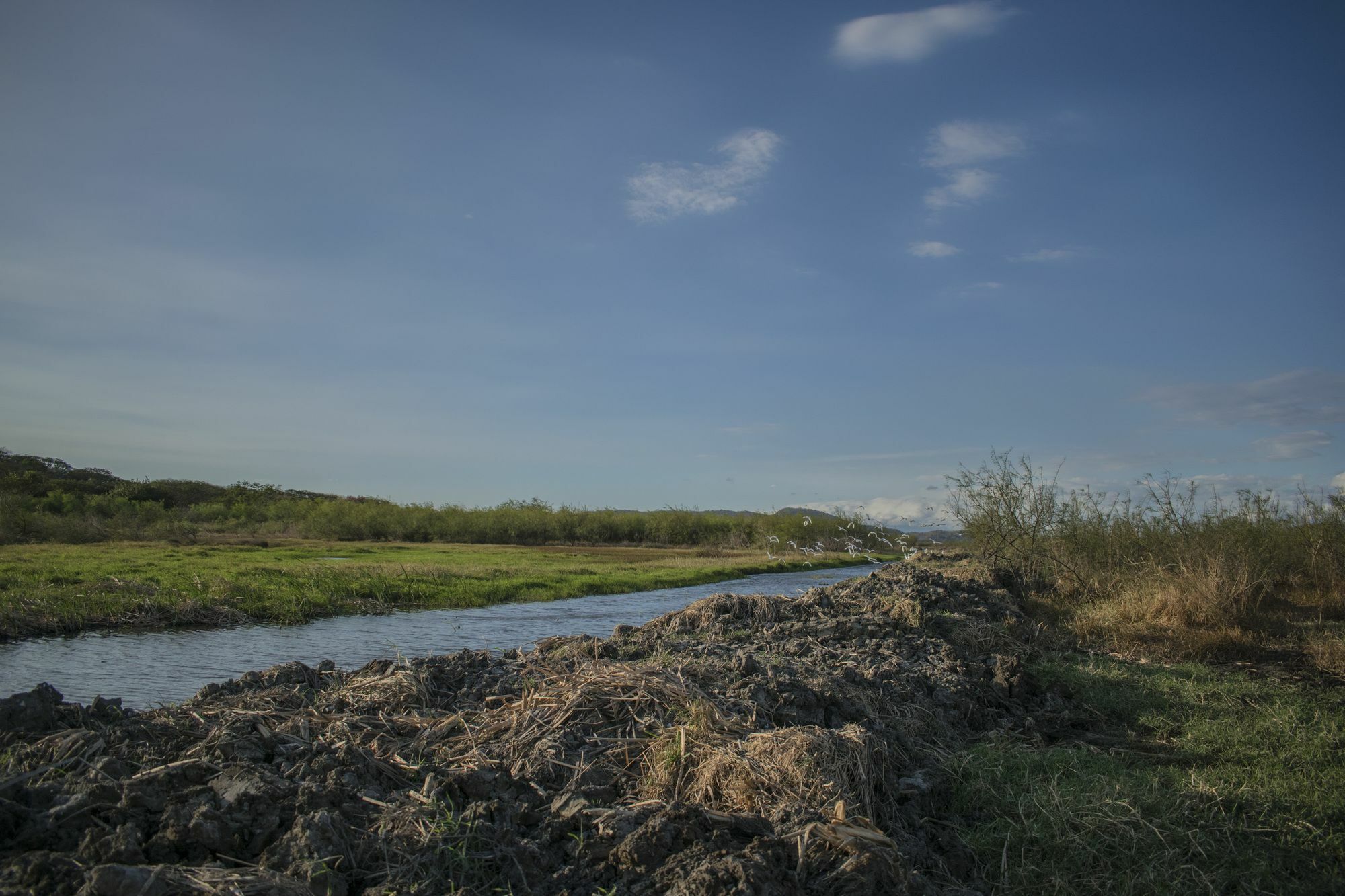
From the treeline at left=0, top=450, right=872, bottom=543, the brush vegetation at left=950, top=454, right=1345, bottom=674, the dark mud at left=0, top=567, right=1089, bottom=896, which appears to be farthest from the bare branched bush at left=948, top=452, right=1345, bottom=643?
the treeline at left=0, top=450, right=872, bottom=543

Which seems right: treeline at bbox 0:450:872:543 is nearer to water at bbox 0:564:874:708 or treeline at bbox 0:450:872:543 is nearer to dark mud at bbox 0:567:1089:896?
water at bbox 0:564:874:708

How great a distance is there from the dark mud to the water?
386 cm

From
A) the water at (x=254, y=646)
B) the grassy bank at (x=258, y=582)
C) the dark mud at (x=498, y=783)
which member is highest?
the dark mud at (x=498, y=783)

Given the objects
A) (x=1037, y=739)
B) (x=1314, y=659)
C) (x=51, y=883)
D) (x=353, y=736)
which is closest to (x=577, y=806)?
(x=353, y=736)

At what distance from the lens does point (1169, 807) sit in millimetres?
5074

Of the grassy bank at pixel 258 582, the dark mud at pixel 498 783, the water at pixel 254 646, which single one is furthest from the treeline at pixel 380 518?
the dark mud at pixel 498 783

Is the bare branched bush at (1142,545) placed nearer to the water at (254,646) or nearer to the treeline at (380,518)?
the water at (254,646)

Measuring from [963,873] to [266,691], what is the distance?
4.99 m

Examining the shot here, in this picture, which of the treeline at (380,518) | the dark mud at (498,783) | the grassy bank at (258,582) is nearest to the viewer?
the dark mud at (498,783)

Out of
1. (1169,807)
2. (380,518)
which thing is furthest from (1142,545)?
(380,518)

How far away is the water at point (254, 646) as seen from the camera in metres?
9.98

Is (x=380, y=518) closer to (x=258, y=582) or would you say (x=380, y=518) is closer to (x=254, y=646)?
(x=258, y=582)

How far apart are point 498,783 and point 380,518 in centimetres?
5606

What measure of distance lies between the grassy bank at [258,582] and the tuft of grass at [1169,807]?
15.2m
